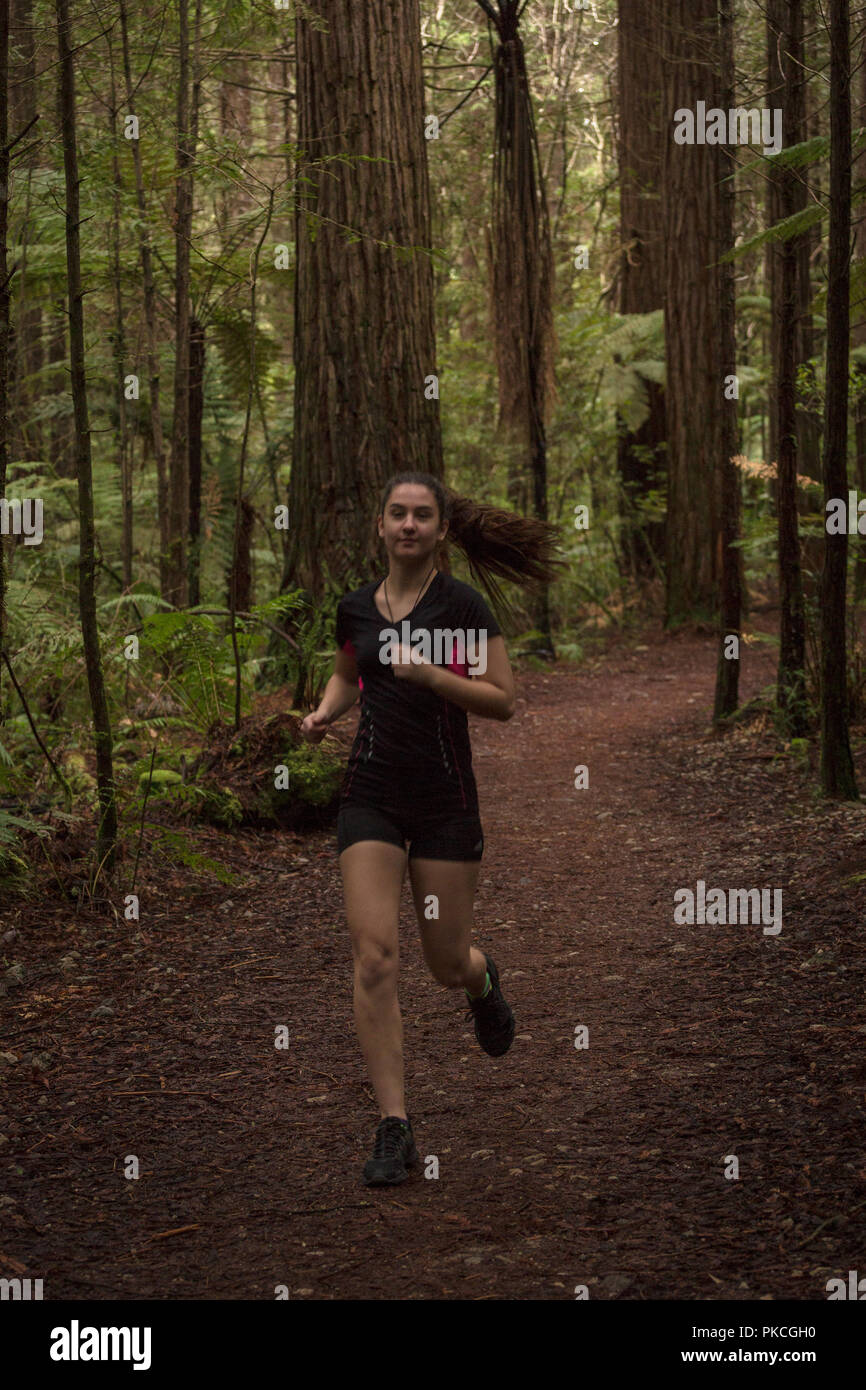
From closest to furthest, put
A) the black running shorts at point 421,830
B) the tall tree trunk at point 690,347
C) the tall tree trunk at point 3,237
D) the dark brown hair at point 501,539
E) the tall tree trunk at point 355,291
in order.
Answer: the black running shorts at point 421,830 → the dark brown hair at point 501,539 → the tall tree trunk at point 3,237 → the tall tree trunk at point 355,291 → the tall tree trunk at point 690,347

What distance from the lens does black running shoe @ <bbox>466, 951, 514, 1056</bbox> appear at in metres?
4.41

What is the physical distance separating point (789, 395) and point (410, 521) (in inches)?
198

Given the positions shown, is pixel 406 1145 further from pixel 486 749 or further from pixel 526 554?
pixel 486 749

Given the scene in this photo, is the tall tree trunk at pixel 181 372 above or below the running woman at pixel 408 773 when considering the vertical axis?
above

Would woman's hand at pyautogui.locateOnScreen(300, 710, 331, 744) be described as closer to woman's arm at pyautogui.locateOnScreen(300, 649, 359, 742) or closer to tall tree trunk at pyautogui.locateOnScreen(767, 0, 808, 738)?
woman's arm at pyautogui.locateOnScreen(300, 649, 359, 742)

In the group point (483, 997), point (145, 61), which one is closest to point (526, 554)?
point (483, 997)

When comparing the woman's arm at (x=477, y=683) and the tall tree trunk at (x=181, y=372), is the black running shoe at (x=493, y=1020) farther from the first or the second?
the tall tree trunk at (x=181, y=372)

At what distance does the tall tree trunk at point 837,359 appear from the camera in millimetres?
6293

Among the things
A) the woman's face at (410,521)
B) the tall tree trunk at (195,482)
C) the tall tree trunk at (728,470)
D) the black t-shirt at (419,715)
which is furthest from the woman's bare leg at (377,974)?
the tall tree trunk at (195,482)

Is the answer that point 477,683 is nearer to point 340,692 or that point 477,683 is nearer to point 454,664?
point 454,664

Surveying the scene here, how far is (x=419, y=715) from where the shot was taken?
4.07 meters

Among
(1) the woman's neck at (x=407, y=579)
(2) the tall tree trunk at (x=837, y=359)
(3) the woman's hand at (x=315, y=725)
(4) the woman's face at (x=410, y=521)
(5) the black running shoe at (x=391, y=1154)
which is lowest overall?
(5) the black running shoe at (x=391, y=1154)

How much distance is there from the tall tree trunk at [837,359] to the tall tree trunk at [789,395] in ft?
4.20

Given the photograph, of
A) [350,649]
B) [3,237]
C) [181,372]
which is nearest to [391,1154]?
[350,649]
